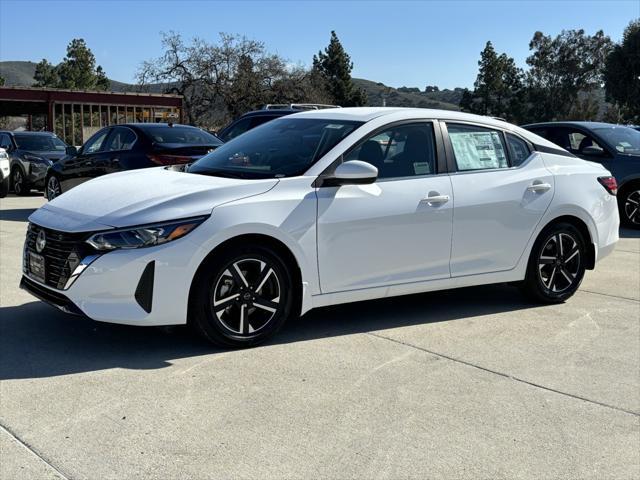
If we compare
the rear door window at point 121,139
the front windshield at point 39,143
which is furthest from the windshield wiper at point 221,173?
the front windshield at point 39,143

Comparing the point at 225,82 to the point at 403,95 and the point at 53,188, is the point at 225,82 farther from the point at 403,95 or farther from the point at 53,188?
the point at 403,95

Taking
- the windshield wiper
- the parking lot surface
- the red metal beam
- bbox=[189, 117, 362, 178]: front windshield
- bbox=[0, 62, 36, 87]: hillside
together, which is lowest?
the parking lot surface

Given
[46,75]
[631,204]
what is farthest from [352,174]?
[46,75]

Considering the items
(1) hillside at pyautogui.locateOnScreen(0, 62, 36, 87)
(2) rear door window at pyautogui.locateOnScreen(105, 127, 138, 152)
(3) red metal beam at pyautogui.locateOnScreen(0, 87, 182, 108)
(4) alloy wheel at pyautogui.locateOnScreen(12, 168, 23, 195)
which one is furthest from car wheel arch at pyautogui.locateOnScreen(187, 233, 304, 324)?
(1) hillside at pyautogui.locateOnScreen(0, 62, 36, 87)

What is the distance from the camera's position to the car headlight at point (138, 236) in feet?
15.1

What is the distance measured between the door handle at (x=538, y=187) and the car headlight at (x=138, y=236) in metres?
3.06

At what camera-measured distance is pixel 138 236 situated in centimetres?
462

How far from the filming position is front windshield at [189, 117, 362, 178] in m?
5.37

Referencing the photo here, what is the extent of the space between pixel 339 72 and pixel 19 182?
6899cm

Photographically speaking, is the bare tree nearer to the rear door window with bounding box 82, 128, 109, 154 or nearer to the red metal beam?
the red metal beam

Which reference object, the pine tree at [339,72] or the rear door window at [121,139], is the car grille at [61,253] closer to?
the rear door window at [121,139]

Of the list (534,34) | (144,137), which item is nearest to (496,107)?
(534,34)

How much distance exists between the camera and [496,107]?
90938 mm

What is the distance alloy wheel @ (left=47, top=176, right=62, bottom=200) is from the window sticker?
29.8 ft
